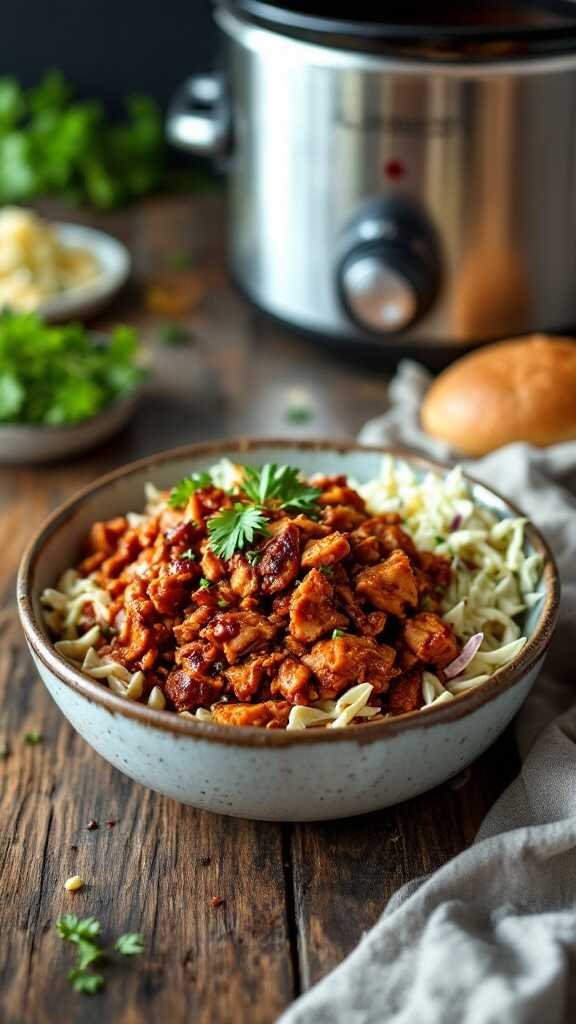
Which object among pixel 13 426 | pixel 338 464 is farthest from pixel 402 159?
pixel 13 426

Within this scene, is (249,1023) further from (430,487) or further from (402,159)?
(402,159)

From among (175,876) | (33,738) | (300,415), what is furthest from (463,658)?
(300,415)

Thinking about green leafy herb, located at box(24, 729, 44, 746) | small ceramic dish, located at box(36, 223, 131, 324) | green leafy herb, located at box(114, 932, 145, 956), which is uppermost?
green leafy herb, located at box(114, 932, 145, 956)

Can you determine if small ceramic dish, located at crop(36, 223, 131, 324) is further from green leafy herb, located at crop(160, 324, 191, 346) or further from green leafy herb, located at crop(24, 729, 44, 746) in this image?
green leafy herb, located at crop(24, 729, 44, 746)


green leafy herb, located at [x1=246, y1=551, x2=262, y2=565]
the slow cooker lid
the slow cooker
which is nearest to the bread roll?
the slow cooker

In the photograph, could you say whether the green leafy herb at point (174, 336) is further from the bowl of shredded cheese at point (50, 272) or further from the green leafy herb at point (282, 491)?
the green leafy herb at point (282, 491)

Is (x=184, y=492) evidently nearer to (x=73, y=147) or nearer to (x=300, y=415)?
(x=300, y=415)
